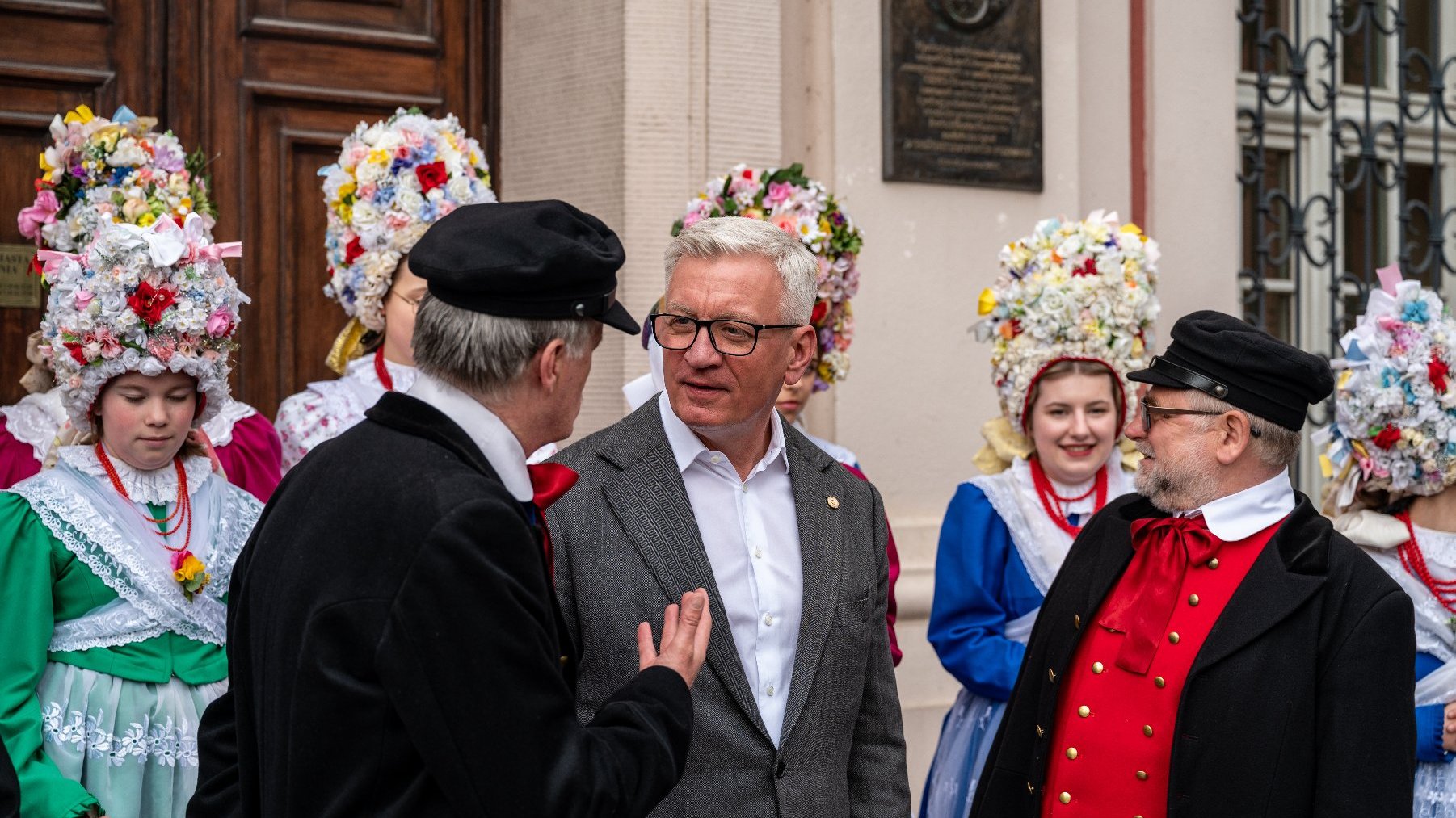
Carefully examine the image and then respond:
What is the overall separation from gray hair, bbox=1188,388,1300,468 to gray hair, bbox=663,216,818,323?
0.83 m

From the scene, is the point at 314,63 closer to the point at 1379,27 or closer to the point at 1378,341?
the point at 1378,341

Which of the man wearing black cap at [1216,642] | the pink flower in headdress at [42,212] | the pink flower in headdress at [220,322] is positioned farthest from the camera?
the pink flower in headdress at [42,212]

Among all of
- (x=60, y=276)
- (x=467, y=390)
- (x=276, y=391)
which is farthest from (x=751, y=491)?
(x=276, y=391)

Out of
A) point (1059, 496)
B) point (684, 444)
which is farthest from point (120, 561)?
point (1059, 496)

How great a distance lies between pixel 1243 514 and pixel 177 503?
7.71 feet

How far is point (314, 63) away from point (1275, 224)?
4.25 m

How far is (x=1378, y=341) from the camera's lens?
4262 mm

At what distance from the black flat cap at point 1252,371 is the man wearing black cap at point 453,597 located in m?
1.41

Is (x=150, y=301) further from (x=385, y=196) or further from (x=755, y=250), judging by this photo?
(x=755, y=250)

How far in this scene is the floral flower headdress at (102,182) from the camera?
13.1ft

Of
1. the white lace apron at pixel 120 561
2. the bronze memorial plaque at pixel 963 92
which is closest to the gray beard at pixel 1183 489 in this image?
the white lace apron at pixel 120 561

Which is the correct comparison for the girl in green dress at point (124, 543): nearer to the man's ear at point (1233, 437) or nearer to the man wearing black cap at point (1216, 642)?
the man wearing black cap at point (1216, 642)

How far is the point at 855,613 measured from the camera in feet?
9.34

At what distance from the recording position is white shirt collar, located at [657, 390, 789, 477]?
2889 mm
